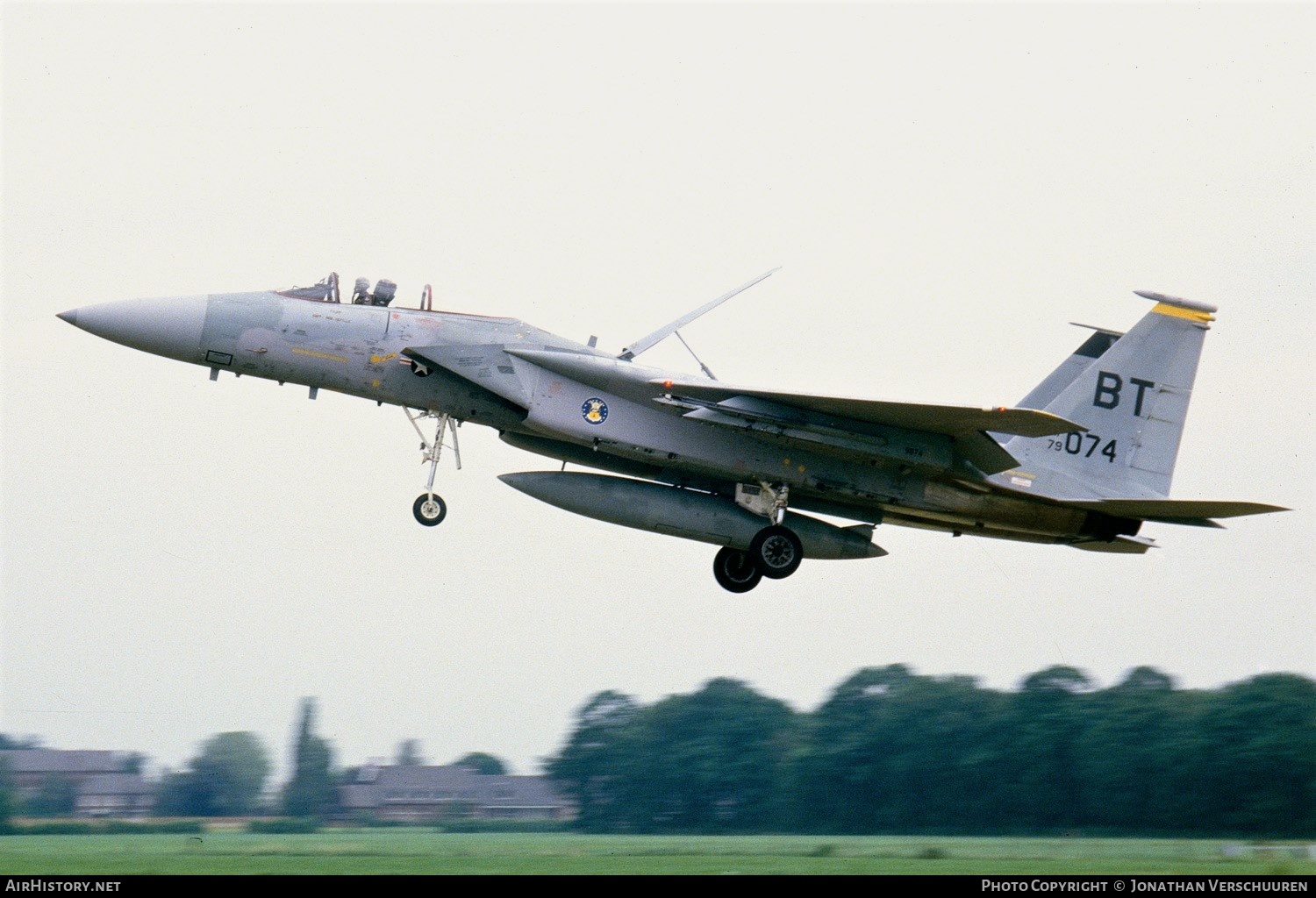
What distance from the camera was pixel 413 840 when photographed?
1905cm

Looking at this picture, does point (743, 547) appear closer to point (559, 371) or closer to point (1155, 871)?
point (559, 371)

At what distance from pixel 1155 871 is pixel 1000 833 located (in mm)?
7540

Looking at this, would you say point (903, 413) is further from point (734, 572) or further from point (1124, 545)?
point (1124, 545)

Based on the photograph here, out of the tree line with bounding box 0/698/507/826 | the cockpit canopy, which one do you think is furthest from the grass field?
the cockpit canopy

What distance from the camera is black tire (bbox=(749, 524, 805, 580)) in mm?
17422

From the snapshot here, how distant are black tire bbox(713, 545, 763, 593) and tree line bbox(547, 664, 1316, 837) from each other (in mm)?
6192

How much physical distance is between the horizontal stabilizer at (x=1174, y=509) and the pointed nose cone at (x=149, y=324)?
10.2m

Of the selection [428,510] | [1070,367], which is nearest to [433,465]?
[428,510]

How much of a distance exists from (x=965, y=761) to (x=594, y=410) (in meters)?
11.6

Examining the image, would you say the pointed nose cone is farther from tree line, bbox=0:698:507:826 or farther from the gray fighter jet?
tree line, bbox=0:698:507:826

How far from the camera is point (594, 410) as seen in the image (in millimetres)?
16594
